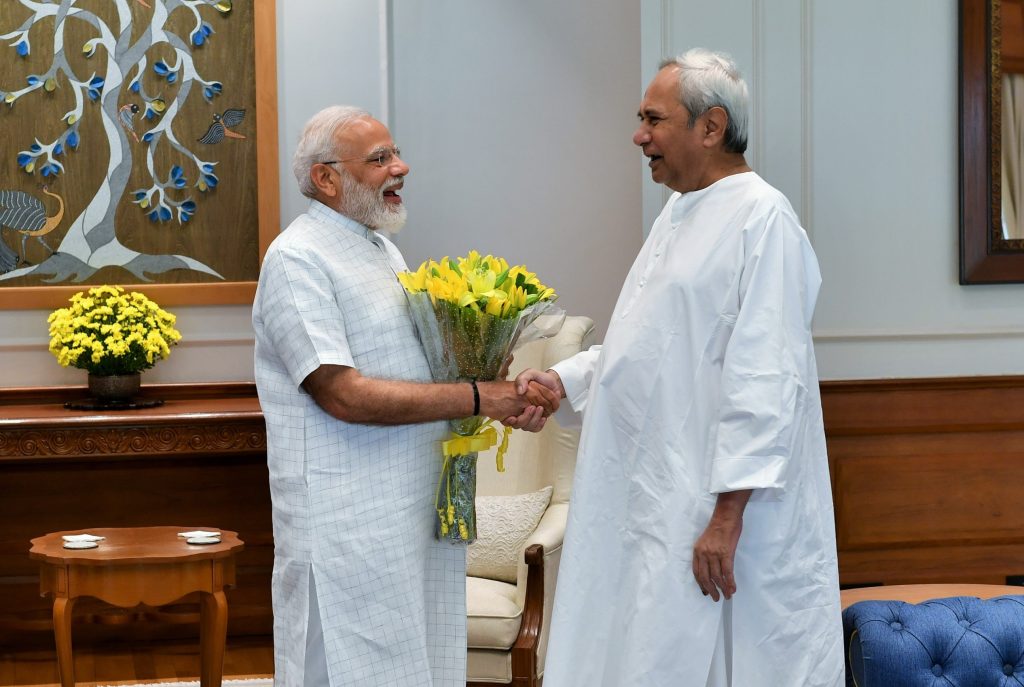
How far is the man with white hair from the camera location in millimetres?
1969

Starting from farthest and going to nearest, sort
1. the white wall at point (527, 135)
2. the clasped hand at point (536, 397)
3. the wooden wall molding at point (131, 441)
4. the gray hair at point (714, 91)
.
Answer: the white wall at point (527, 135) < the wooden wall molding at point (131, 441) < the clasped hand at point (536, 397) < the gray hair at point (714, 91)

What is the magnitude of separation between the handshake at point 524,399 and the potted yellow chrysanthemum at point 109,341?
188 centimetres

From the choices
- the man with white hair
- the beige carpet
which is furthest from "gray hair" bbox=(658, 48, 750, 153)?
the beige carpet

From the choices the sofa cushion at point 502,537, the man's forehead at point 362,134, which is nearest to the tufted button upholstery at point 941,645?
the sofa cushion at point 502,537

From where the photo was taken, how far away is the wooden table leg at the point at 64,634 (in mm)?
3262

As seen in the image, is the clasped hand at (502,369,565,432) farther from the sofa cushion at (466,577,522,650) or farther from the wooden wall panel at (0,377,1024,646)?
the wooden wall panel at (0,377,1024,646)

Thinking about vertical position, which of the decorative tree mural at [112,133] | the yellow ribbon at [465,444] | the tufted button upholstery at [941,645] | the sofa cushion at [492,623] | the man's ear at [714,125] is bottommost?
the sofa cushion at [492,623]

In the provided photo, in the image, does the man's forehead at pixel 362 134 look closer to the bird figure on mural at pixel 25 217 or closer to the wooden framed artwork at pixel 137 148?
the wooden framed artwork at pixel 137 148

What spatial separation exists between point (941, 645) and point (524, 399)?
99 cm

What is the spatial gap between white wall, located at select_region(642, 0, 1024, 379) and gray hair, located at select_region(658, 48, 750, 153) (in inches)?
67.4

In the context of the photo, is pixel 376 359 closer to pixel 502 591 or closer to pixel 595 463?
pixel 595 463

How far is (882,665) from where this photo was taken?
90.6 inches

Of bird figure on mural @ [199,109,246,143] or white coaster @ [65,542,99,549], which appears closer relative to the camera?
white coaster @ [65,542,99,549]

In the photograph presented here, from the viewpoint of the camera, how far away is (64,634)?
3.27 metres
